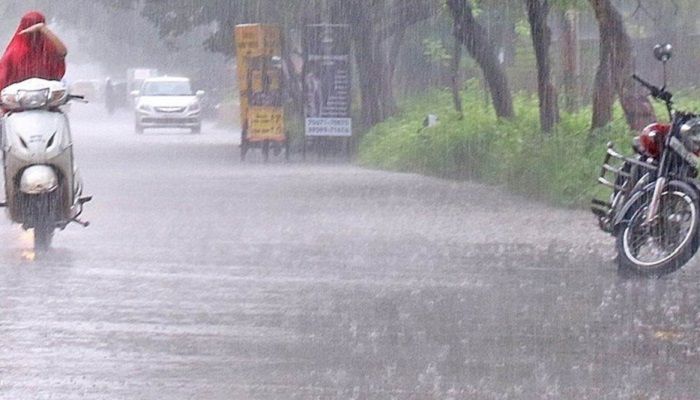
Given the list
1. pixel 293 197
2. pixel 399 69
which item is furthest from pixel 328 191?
pixel 399 69

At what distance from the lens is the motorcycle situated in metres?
12.1

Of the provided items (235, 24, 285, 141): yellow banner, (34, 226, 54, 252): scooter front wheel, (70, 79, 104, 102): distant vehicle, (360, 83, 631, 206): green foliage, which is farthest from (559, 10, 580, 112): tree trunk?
(70, 79, 104, 102): distant vehicle

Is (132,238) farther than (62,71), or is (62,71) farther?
(132,238)

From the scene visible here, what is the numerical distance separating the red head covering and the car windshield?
3937 cm

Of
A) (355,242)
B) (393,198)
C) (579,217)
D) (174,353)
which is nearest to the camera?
(174,353)

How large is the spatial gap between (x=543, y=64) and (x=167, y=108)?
95.9ft

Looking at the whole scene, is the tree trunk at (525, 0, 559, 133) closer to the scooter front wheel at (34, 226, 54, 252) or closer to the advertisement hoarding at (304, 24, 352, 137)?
the advertisement hoarding at (304, 24, 352, 137)

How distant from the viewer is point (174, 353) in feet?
29.6

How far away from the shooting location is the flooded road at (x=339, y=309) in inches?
326

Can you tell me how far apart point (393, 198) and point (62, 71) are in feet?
25.5

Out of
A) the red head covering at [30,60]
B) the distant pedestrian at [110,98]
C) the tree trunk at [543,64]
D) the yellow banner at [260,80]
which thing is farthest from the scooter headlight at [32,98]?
the distant pedestrian at [110,98]

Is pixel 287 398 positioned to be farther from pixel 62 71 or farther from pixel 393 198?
pixel 393 198

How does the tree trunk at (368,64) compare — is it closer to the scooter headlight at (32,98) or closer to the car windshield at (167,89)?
the car windshield at (167,89)

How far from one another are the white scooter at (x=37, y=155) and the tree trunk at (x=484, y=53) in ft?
47.3
